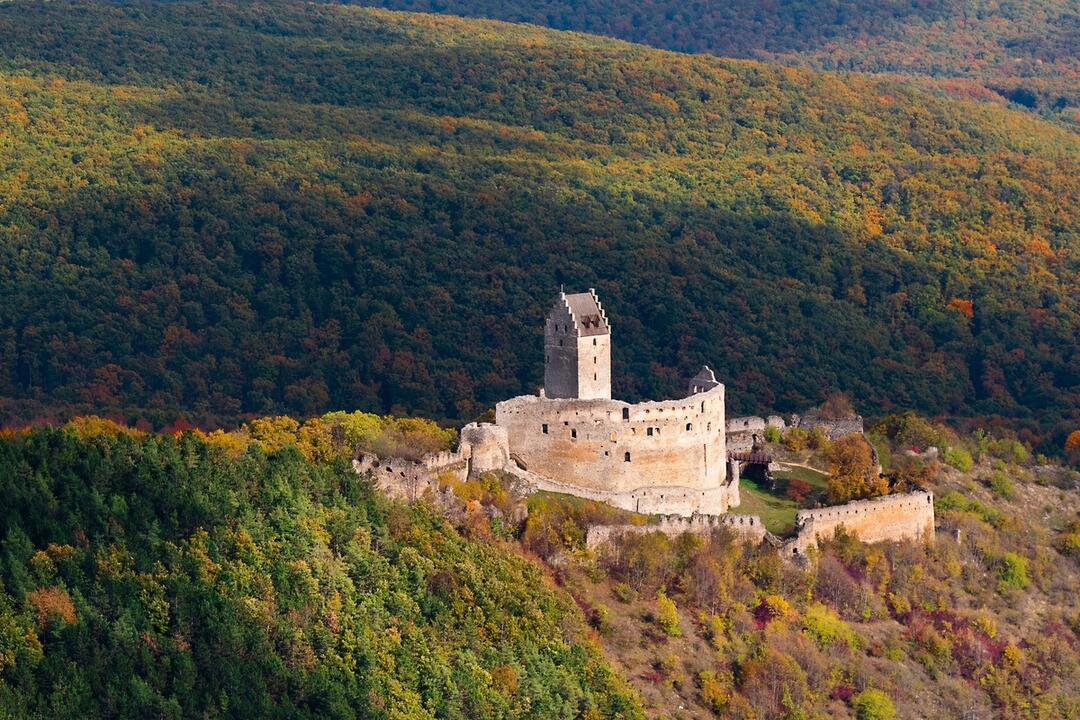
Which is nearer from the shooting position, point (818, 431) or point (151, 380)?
point (818, 431)

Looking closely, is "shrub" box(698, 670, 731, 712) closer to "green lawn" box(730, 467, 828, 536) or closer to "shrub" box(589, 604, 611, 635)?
"shrub" box(589, 604, 611, 635)

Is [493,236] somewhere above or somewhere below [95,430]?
below

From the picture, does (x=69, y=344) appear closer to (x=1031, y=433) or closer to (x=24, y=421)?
(x=24, y=421)

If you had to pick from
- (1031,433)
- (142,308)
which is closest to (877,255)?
(1031,433)

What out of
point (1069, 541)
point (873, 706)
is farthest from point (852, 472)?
point (1069, 541)

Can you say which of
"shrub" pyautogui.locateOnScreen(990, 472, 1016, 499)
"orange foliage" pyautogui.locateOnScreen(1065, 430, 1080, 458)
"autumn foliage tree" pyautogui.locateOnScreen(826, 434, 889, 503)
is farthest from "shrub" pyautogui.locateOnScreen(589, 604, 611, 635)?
"orange foliage" pyautogui.locateOnScreen(1065, 430, 1080, 458)

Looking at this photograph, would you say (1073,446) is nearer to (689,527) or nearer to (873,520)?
(873,520)

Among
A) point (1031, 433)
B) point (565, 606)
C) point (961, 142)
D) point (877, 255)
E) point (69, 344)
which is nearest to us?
point (565, 606)
